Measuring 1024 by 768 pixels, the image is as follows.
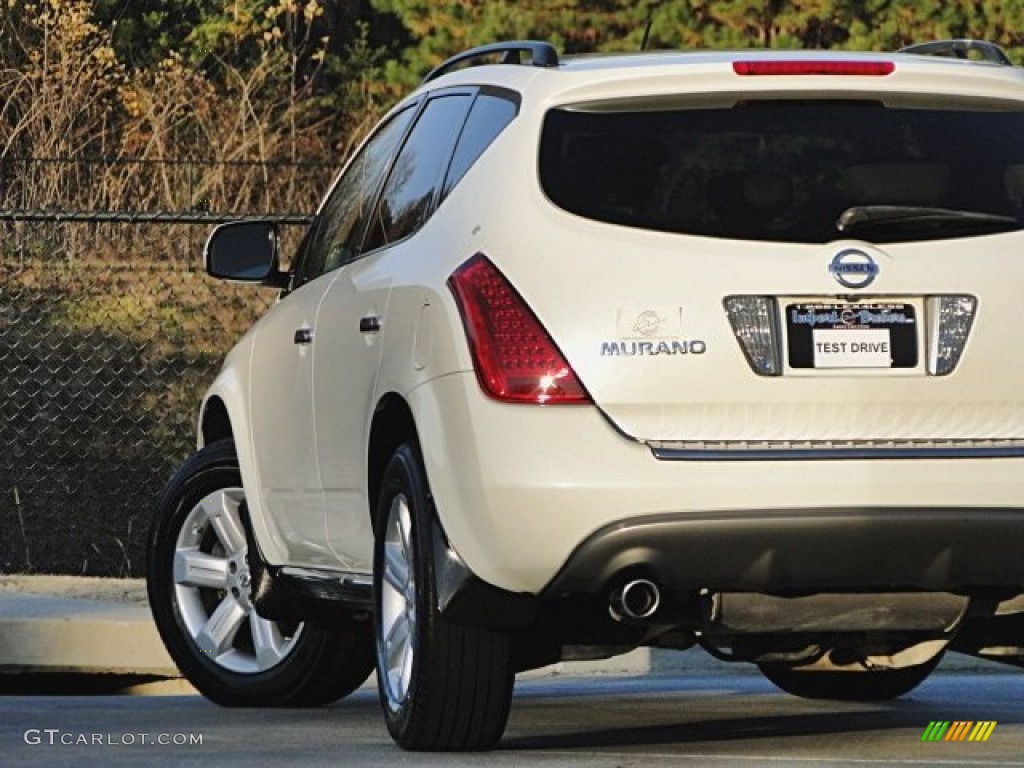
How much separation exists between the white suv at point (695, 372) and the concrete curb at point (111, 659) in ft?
12.1

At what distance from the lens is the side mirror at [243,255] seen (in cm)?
918

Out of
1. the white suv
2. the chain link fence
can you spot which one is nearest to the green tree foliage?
the chain link fence

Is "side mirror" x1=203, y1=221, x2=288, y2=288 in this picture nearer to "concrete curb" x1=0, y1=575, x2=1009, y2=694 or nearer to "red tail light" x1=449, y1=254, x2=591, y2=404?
"red tail light" x1=449, y1=254, x2=591, y2=404

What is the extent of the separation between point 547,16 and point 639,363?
20817mm

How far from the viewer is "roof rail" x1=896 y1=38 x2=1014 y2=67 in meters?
7.79

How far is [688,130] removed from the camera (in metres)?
Result: 7.16

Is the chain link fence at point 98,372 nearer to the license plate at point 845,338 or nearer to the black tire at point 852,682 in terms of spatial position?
the black tire at point 852,682

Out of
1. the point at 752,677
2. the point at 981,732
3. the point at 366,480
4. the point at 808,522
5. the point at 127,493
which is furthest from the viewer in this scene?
the point at 127,493

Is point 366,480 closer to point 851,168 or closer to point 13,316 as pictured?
point 851,168

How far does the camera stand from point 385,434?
7.67 m

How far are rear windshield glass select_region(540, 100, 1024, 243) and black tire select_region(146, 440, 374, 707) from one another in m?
2.57

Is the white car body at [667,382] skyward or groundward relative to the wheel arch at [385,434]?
skyward

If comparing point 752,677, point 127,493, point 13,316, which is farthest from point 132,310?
point 752,677

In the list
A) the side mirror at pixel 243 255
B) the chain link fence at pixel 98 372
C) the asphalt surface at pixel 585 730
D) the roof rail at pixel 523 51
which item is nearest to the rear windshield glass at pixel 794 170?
the roof rail at pixel 523 51
